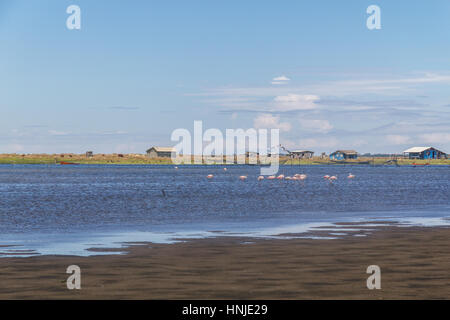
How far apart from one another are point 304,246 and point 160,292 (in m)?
9.28

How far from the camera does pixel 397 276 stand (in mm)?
16516

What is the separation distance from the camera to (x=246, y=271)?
17.5 m

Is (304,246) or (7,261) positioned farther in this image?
(304,246)

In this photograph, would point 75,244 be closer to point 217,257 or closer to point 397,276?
point 217,257

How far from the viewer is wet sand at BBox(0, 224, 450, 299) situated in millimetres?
14477

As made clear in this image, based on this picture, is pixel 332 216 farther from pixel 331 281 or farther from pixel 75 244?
pixel 331 281

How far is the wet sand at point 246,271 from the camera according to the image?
1448cm

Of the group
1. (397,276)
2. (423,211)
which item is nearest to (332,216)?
(423,211)

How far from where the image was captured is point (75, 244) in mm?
23844
